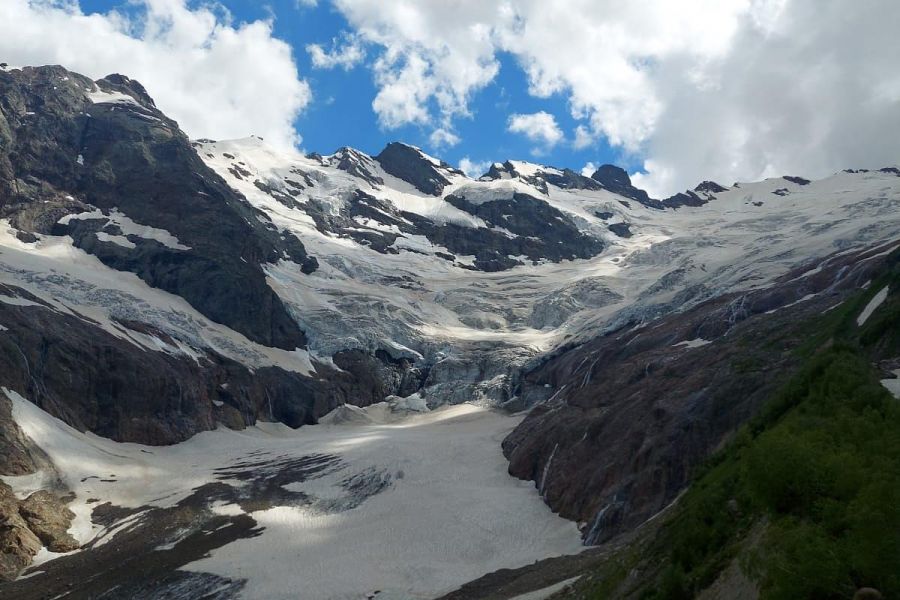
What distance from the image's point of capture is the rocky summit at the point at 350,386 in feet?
111

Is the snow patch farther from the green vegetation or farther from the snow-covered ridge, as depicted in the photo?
the snow-covered ridge

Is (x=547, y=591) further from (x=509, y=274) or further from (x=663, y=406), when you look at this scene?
(x=509, y=274)

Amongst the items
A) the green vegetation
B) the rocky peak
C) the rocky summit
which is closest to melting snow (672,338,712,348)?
the rocky summit

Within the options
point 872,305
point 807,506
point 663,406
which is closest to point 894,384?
point 807,506

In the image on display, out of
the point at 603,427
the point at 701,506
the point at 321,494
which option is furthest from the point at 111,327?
the point at 701,506

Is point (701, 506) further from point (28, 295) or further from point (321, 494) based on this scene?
point (28, 295)

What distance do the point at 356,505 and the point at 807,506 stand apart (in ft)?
138

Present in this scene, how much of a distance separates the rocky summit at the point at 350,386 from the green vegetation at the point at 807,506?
140 mm

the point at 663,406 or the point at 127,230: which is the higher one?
the point at 127,230

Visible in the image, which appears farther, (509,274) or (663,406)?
(509,274)

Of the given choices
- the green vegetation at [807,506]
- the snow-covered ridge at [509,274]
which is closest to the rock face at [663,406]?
the snow-covered ridge at [509,274]

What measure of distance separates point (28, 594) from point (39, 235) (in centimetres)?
8134

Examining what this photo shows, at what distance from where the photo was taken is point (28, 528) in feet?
140

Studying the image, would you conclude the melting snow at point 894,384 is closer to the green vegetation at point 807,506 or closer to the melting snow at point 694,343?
the green vegetation at point 807,506
